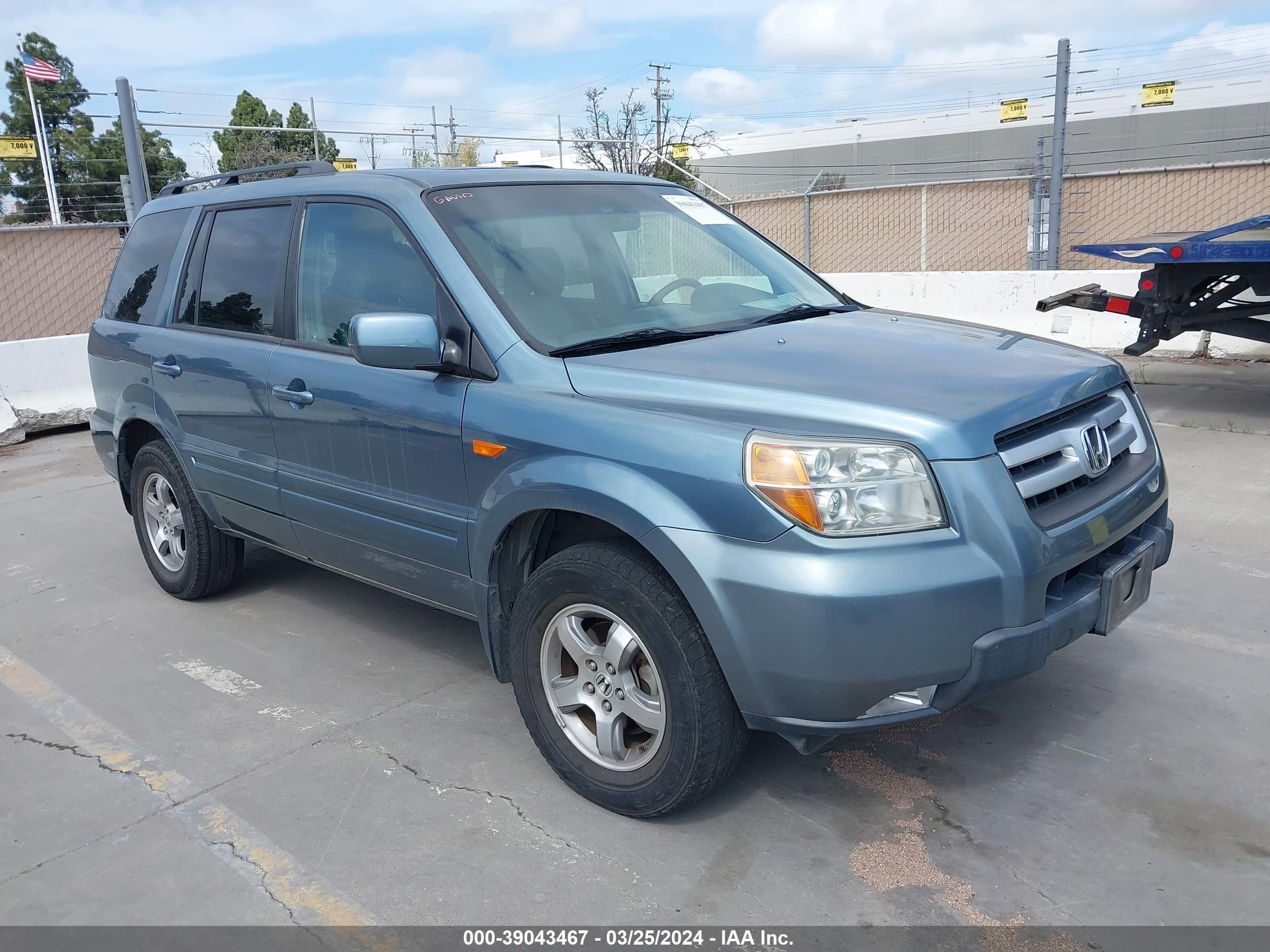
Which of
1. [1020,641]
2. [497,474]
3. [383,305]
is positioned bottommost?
[1020,641]

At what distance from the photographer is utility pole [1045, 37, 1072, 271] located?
439 inches

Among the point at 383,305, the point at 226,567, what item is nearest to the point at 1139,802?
the point at 383,305

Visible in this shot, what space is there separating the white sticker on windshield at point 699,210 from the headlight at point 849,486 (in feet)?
6.29

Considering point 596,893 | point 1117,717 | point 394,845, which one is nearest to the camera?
point 596,893

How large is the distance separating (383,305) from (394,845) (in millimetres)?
1787

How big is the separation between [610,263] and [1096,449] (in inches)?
67.5

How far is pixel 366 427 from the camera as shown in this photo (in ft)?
12.0

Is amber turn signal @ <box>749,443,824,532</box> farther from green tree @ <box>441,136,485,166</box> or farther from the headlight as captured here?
green tree @ <box>441,136,485,166</box>

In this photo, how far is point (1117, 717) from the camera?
11.7 feet

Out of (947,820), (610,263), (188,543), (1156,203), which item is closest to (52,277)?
(188,543)

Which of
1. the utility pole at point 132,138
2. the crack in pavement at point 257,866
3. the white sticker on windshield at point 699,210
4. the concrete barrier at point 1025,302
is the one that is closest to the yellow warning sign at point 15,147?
the utility pole at point 132,138

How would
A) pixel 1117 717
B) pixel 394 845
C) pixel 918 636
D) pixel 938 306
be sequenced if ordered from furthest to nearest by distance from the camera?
1. pixel 938 306
2. pixel 1117 717
3. pixel 394 845
4. pixel 918 636
